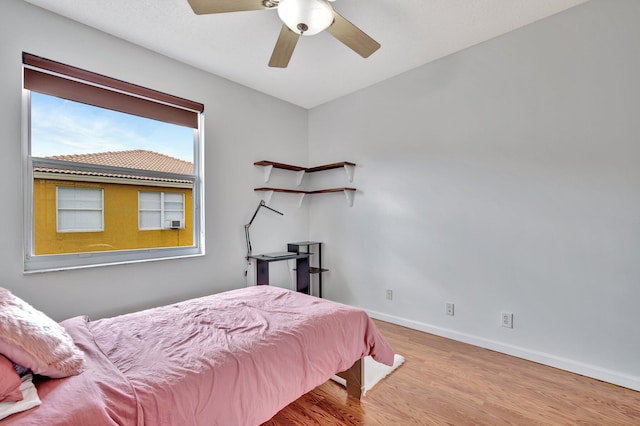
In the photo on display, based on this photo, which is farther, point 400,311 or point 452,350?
point 400,311

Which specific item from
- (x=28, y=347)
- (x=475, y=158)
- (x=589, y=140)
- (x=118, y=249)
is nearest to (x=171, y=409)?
(x=28, y=347)

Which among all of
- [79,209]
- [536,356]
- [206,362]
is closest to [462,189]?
[536,356]

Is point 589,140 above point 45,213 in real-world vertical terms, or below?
above

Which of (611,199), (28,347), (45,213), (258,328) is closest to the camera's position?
(28,347)

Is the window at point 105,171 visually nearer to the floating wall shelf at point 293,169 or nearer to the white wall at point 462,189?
the white wall at point 462,189

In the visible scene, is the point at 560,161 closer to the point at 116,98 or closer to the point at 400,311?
the point at 400,311

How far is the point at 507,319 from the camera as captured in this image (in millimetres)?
2436

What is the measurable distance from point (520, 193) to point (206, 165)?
113 inches

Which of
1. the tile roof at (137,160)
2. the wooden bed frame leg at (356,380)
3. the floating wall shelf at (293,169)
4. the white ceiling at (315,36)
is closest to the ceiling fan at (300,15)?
the white ceiling at (315,36)

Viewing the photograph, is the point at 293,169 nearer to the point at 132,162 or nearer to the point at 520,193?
the point at 132,162

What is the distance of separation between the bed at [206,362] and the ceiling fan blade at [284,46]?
1.73 meters

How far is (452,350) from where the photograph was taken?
2.51 metres

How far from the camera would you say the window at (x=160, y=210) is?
265cm

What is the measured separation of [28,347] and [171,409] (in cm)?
54
